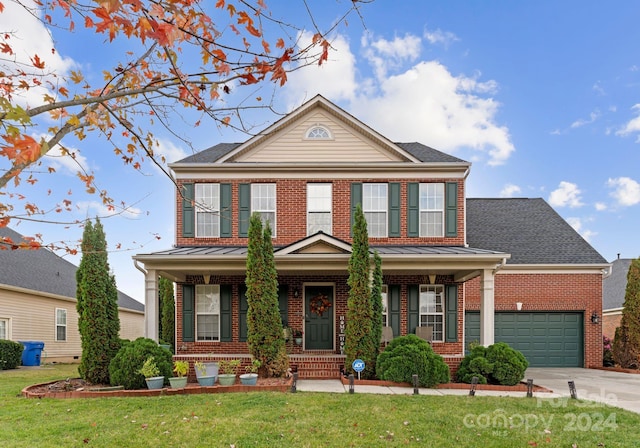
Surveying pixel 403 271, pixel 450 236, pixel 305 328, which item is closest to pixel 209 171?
pixel 305 328

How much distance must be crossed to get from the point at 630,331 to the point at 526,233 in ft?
15.6

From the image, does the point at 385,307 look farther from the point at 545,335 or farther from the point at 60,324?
the point at 60,324

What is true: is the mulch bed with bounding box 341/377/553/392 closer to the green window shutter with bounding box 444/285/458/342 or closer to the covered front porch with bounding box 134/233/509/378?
the covered front porch with bounding box 134/233/509/378

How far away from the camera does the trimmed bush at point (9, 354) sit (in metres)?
14.0

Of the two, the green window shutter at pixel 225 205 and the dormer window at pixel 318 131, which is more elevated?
the dormer window at pixel 318 131

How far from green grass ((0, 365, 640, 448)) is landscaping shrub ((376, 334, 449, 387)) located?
1.24m

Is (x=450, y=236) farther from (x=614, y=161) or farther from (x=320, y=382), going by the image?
(x=614, y=161)

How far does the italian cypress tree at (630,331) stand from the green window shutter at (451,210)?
741cm

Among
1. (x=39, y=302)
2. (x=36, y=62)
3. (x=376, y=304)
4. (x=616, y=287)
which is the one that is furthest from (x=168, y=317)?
(x=616, y=287)

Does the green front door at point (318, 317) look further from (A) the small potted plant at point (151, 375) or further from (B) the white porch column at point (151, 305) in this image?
(A) the small potted plant at point (151, 375)

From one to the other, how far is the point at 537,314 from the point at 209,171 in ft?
41.9

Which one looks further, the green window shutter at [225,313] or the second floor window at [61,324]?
the second floor window at [61,324]

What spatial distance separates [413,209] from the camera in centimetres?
1306

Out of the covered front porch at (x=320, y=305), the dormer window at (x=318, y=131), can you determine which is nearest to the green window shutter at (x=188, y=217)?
the covered front porch at (x=320, y=305)
